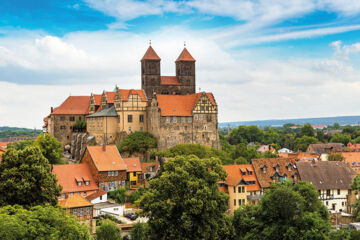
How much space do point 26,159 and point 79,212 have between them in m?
12.2

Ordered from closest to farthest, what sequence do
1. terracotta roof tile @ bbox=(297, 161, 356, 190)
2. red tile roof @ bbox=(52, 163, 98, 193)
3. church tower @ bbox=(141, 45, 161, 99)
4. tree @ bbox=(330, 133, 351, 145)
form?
red tile roof @ bbox=(52, 163, 98, 193), terracotta roof tile @ bbox=(297, 161, 356, 190), church tower @ bbox=(141, 45, 161, 99), tree @ bbox=(330, 133, 351, 145)

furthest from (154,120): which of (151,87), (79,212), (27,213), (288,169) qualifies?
(27,213)

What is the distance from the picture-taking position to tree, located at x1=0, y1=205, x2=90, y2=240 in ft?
114

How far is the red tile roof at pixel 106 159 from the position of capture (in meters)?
67.6

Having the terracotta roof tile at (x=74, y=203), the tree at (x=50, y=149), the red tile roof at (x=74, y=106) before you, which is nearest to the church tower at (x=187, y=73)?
the red tile roof at (x=74, y=106)

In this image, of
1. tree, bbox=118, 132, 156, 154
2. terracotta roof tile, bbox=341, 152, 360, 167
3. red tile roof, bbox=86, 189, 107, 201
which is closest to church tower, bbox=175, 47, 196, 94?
tree, bbox=118, 132, 156, 154

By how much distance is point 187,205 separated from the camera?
4419 centimetres

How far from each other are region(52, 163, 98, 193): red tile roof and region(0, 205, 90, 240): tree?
22.6m

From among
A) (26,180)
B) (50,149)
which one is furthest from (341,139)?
(26,180)

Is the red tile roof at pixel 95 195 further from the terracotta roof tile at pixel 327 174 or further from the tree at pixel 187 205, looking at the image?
the terracotta roof tile at pixel 327 174

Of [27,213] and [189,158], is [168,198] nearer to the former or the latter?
[189,158]

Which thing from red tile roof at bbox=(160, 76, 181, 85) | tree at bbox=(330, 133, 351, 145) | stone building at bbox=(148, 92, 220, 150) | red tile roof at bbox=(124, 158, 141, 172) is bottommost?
red tile roof at bbox=(124, 158, 141, 172)

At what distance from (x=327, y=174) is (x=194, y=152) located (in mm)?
21967

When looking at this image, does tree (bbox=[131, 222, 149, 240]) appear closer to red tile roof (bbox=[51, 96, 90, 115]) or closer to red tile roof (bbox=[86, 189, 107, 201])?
red tile roof (bbox=[86, 189, 107, 201])
